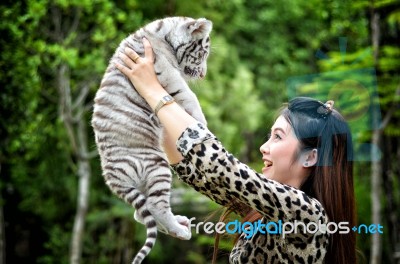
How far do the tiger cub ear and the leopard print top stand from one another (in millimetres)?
330

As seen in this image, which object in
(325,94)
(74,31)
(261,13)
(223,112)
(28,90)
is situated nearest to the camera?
(325,94)

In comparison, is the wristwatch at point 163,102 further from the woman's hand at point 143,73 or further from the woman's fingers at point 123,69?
the woman's fingers at point 123,69

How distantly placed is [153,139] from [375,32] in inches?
160

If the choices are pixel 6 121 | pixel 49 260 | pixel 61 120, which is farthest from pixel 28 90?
pixel 49 260

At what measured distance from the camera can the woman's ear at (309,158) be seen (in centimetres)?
176

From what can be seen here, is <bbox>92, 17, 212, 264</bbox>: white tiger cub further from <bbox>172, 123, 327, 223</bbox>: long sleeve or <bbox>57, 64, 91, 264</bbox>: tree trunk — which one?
<bbox>57, 64, 91, 264</bbox>: tree trunk

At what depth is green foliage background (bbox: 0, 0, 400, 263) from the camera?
492cm

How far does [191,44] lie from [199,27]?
0.06 meters

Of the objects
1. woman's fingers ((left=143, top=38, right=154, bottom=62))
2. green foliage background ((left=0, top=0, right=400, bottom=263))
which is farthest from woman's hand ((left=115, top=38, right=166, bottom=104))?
green foliage background ((left=0, top=0, right=400, bottom=263))

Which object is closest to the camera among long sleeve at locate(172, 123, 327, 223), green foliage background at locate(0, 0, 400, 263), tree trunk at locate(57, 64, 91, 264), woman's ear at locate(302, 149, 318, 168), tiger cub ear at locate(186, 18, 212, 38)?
long sleeve at locate(172, 123, 327, 223)

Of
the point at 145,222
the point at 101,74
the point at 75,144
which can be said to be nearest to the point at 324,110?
the point at 145,222

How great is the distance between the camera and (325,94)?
420 centimetres

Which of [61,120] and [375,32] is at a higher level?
[375,32]

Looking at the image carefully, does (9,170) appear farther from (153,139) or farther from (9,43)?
(153,139)
